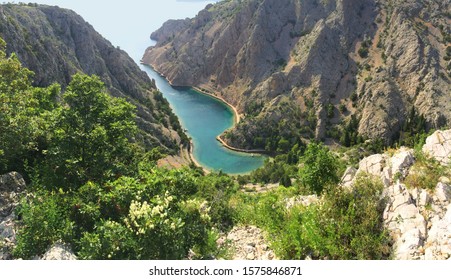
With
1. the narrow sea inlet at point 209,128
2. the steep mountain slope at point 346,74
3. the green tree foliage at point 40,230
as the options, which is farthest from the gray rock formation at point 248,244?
the steep mountain slope at point 346,74

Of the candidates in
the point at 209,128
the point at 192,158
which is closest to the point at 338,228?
the point at 192,158

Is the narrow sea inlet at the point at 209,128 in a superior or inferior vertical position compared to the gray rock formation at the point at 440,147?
inferior

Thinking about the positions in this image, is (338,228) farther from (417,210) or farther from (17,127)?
(17,127)

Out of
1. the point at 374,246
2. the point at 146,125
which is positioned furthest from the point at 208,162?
the point at 374,246

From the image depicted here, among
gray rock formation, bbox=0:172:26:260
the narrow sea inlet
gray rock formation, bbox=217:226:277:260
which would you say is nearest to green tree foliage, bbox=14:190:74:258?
gray rock formation, bbox=0:172:26:260

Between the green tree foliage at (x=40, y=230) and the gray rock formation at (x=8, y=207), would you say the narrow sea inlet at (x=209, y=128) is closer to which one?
the gray rock formation at (x=8, y=207)
